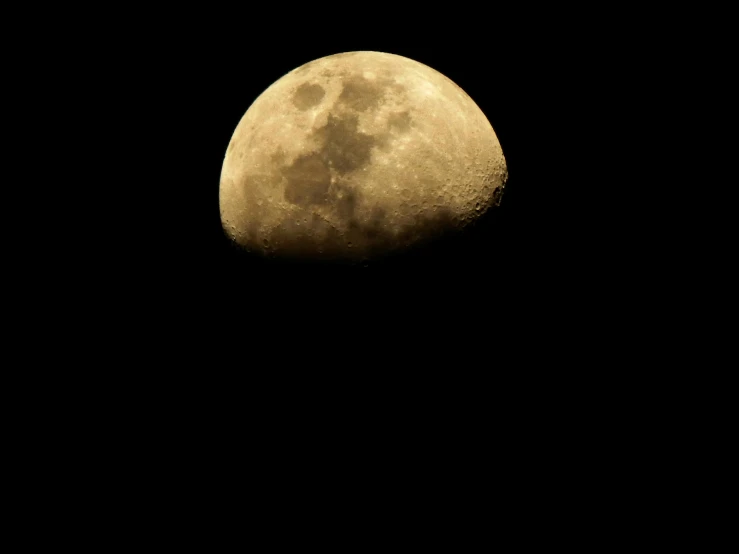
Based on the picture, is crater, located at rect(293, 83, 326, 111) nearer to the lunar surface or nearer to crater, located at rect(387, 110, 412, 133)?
the lunar surface

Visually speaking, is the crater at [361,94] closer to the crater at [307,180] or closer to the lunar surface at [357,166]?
the lunar surface at [357,166]

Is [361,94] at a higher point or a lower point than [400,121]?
higher

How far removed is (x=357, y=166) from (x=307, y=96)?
1.46 ft

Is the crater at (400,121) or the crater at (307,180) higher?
the crater at (400,121)

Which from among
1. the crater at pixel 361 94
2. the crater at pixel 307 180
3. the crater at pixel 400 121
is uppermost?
the crater at pixel 361 94

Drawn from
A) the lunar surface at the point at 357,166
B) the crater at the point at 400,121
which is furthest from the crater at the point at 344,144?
the crater at the point at 400,121

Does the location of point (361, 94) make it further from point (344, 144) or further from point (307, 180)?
point (307, 180)

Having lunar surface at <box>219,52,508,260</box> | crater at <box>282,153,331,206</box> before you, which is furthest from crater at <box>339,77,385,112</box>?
crater at <box>282,153,331,206</box>

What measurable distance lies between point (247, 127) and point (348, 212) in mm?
705

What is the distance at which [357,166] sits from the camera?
259 cm

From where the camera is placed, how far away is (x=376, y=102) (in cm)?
271

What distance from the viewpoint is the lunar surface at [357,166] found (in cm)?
260

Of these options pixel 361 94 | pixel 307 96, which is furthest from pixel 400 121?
pixel 307 96

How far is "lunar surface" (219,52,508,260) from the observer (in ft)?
8.52
